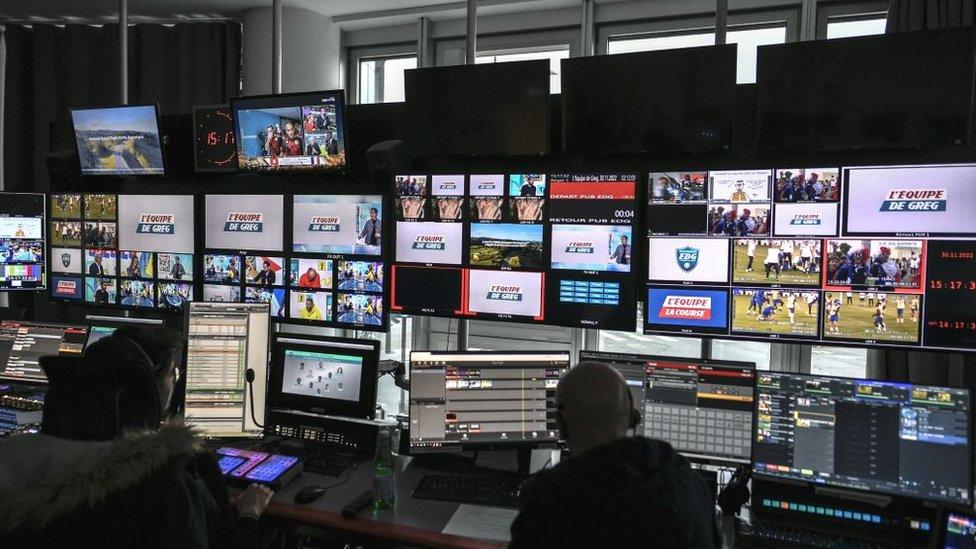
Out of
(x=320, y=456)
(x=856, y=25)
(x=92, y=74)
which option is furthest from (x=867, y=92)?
(x=92, y=74)

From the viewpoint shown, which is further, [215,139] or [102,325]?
[215,139]

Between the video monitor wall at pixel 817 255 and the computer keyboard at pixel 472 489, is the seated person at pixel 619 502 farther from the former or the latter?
the video monitor wall at pixel 817 255

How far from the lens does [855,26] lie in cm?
400

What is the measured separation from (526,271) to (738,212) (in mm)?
866

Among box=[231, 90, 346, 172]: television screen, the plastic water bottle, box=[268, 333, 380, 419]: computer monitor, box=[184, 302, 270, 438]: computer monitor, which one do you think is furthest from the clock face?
the plastic water bottle

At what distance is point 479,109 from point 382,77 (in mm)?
2805

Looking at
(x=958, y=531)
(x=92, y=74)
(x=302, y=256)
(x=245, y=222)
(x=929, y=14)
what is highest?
(x=92, y=74)

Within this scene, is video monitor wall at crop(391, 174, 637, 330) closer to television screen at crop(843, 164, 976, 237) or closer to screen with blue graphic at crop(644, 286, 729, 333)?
screen with blue graphic at crop(644, 286, 729, 333)

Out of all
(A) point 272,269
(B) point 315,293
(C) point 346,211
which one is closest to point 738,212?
(C) point 346,211

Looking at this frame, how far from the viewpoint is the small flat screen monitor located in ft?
12.3

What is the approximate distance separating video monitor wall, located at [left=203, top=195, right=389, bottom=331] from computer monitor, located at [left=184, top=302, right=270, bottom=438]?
0.18 m

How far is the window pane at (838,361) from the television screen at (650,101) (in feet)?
5.77

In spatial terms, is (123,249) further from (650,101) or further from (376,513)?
(650,101)

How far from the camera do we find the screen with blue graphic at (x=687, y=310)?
2508mm
